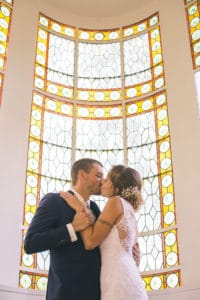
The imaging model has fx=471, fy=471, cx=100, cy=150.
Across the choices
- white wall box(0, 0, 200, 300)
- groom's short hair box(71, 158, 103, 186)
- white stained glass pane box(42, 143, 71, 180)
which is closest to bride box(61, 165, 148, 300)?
groom's short hair box(71, 158, 103, 186)

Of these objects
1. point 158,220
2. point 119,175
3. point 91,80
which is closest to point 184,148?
point 158,220

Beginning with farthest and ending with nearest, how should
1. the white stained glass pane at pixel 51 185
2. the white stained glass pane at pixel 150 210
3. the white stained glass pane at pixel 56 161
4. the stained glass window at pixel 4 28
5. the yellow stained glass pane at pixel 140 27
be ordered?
the yellow stained glass pane at pixel 140 27 < the stained glass window at pixel 4 28 < the white stained glass pane at pixel 56 161 < the white stained glass pane at pixel 51 185 < the white stained glass pane at pixel 150 210

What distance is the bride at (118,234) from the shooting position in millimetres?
2439

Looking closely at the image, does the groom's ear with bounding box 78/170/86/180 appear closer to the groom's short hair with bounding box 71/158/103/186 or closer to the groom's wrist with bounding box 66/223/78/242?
the groom's short hair with bounding box 71/158/103/186

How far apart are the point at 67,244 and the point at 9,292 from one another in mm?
3545

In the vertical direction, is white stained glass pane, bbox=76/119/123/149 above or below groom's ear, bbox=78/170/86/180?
above

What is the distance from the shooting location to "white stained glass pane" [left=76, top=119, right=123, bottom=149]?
7.47 meters

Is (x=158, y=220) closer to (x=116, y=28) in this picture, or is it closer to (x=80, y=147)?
(x=80, y=147)

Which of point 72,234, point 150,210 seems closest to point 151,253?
point 150,210

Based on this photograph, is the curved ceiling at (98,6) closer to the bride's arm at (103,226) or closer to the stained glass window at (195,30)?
the stained glass window at (195,30)

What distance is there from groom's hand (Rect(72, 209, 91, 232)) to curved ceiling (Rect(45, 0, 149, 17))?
6.84m

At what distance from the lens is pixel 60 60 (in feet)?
27.1

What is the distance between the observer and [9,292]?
18.7ft

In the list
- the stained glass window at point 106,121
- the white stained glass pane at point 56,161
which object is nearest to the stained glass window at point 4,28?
the stained glass window at point 106,121
